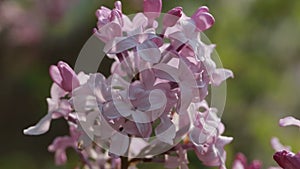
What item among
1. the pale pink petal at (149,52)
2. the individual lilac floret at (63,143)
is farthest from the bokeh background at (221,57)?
the pale pink petal at (149,52)

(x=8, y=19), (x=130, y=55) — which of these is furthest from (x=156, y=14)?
(x=8, y=19)

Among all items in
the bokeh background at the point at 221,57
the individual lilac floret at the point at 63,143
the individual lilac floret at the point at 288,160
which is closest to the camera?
the individual lilac floret at the point at 288,160

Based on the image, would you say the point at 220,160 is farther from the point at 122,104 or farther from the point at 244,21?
the point at 244,21

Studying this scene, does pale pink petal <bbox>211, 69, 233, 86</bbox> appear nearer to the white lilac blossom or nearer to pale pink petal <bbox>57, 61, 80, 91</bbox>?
the white lilac blossom

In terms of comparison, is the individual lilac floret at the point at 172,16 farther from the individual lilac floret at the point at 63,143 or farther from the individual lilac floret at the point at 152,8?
the individual lilac floret at the point at 63,143

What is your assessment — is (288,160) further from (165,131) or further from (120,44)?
(120,44)

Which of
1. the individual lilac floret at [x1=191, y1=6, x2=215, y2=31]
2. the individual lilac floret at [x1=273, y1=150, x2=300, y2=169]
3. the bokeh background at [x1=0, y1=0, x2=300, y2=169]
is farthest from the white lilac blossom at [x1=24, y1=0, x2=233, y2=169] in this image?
the bokeh background at [x1=0, y1=0, x2=300, y2=169]
